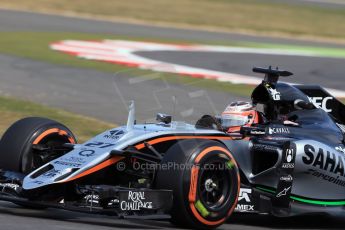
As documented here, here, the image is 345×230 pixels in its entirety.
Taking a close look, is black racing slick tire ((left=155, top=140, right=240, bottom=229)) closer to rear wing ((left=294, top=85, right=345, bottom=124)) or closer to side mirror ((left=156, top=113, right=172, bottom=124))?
side mirror ((left=156, top=113, right=172, bottom=124))

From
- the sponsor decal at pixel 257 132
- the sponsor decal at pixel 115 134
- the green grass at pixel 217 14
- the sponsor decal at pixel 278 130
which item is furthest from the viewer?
the green grass at pixel 217 14

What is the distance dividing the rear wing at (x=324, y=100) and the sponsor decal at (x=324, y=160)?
975mm

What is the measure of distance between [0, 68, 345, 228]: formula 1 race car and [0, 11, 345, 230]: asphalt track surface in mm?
235

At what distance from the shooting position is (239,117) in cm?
862

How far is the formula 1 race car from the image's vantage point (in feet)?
24.0

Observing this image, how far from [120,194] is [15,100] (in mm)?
8341

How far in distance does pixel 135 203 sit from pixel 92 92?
30.6 feet

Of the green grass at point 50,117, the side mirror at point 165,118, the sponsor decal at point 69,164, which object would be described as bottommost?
the sponsor decal at point 69,164

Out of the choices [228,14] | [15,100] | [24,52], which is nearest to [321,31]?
[228,14]

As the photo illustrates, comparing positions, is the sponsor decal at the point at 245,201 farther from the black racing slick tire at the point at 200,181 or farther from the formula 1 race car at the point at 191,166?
the black racing slick tire at the point at 200,181

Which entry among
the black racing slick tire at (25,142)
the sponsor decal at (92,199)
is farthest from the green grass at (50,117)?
the sponsor decal at (92,199)

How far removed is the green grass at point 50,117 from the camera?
42.0 feet

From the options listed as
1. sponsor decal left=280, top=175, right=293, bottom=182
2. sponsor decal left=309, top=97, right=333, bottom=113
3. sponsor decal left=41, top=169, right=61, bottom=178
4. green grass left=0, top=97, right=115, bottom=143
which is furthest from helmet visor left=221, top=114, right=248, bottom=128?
green grass left=0, top=97, right=115, bottom=143

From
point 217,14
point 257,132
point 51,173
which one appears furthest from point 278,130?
point 217,14
